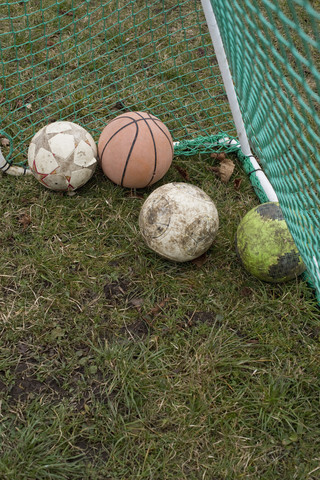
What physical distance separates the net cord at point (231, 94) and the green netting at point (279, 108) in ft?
1.39

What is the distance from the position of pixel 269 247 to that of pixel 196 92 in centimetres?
184

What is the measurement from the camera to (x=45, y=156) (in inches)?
126

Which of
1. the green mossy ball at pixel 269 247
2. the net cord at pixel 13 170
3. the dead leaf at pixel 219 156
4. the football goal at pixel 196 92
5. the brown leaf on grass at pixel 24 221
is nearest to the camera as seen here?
the football goal at pixel 196 92

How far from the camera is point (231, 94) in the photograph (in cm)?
338

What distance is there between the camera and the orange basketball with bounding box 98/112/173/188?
10.6 ft

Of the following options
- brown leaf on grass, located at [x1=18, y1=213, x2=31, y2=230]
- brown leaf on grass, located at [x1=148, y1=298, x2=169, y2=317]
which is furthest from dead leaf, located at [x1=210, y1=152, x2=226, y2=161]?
brown leaf on grass, located at [x1=18, y1=213, x2=31, y2=230]

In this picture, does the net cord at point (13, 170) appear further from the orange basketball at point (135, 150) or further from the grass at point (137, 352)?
the orange basketball at point (135, 150)

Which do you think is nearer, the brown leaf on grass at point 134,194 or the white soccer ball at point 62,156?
the white soccer ball at point 62,156

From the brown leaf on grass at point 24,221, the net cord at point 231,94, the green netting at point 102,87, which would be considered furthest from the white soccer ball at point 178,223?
the green netting at point 102,87

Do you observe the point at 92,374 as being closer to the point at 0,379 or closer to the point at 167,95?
the point at 0,379

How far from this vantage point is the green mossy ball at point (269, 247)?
2.81 m

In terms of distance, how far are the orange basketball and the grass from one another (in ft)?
0.72

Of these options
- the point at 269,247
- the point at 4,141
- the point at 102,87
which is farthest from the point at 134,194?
the point at 102,87

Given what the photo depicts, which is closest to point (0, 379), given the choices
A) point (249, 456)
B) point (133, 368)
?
point (133, 368)
